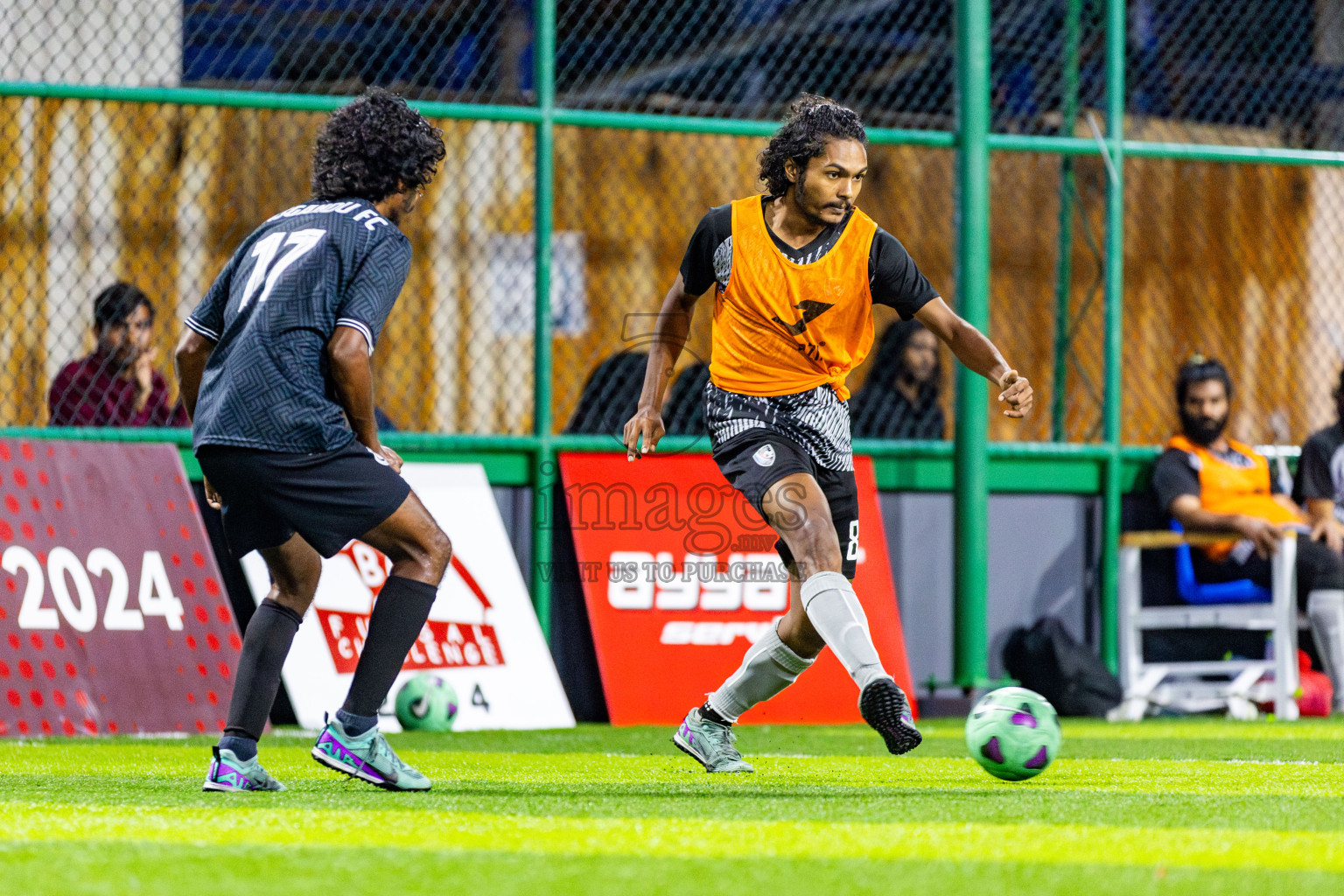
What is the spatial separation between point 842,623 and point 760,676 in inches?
31.3

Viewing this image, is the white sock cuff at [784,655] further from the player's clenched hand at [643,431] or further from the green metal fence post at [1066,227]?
the green metal fence post at [1066,227]

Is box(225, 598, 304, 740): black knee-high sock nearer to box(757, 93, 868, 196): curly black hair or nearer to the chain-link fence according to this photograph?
box(757, 93, 868, 196): curly black hair

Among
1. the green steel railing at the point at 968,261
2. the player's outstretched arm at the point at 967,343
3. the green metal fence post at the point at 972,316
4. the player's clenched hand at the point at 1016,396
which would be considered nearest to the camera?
the player's clenched hand at the point at 1016,396

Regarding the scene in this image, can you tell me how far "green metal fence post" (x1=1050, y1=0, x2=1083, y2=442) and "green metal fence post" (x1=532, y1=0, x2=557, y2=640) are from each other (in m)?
3.02

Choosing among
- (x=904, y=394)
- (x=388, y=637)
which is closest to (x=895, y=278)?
→ (x=388, y=637)

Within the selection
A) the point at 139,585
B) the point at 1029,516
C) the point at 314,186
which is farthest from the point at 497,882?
the point at 1029,516

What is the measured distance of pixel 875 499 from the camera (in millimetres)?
9289

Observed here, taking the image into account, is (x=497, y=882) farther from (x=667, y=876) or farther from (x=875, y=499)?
(x=875, y=499)

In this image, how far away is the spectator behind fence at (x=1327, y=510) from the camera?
9406 millimetres

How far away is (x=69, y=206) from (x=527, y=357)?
8.06 feet

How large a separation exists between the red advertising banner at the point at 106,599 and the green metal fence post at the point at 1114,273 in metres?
4.73

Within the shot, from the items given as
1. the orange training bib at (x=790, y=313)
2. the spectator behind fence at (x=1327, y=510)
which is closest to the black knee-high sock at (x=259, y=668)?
the orange training bib at (x=790, y=313)

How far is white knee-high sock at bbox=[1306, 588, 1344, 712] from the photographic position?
9391 mm

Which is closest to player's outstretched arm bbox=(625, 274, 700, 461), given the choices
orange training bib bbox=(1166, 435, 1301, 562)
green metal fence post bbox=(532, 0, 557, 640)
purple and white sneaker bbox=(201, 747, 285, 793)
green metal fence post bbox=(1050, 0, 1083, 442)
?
purple and white sneaker bbox=(201, 747, 285, 793)
